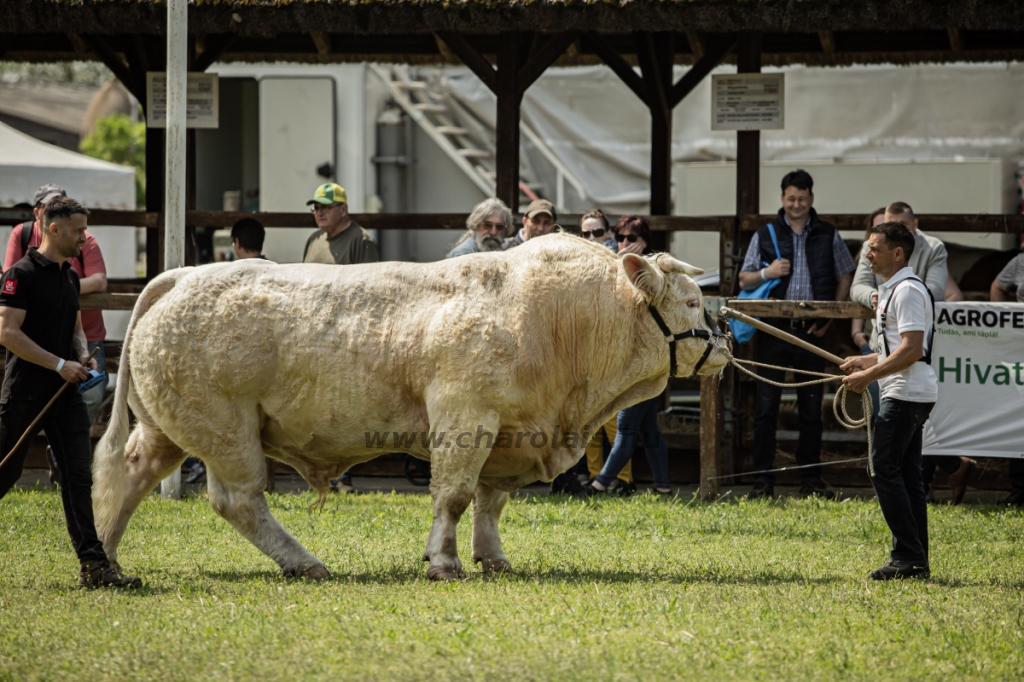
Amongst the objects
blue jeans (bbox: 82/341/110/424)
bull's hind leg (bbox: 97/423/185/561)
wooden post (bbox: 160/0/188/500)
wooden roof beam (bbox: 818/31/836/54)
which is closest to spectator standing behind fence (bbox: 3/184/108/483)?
blue jeans (bbox: 82/341/110/424)

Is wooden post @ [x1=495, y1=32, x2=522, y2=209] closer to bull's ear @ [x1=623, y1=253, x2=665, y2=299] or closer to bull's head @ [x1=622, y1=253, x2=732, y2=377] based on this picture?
bull's head @ [x1=622, y1=253, x2=732, y2=377]

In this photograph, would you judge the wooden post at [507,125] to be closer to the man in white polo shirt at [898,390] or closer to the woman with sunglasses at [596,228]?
the woman with sunglasses at [596,228]

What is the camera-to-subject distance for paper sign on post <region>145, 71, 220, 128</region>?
10.8 metres

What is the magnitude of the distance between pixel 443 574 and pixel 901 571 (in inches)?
94.8

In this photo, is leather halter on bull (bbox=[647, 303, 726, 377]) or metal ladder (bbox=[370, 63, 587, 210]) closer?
leather halter on bull (bbox=[647, 303, 726, 377])

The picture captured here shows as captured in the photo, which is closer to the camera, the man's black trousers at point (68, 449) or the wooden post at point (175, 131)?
Answer: the man's black trousers at point (68, 449)

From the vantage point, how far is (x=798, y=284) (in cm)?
953

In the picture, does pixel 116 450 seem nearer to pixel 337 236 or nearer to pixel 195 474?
pixel 337 236

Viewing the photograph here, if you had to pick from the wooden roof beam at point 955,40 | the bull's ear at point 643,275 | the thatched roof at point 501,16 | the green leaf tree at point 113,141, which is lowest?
the bull's ear at point 643,275

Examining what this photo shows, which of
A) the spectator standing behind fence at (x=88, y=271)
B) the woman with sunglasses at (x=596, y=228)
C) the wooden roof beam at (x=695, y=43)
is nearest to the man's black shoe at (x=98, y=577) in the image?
the spectator standing behind fence at (x=88, y=271)

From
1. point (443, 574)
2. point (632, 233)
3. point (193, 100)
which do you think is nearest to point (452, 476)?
point (443, 574)

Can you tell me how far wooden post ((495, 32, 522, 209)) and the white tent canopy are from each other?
685 cm

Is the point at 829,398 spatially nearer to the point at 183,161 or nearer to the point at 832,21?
the point at 832,21

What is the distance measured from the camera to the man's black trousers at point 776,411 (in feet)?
31.1
